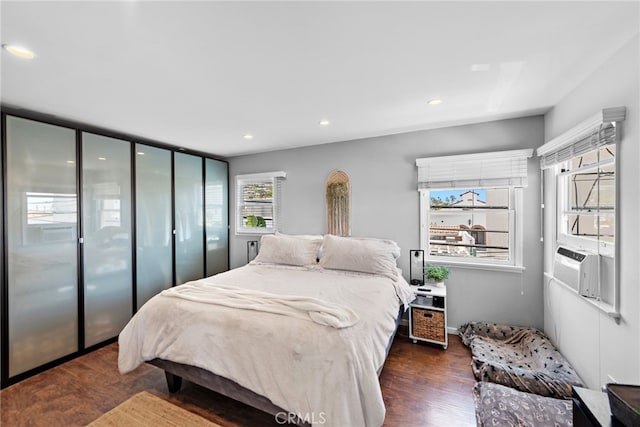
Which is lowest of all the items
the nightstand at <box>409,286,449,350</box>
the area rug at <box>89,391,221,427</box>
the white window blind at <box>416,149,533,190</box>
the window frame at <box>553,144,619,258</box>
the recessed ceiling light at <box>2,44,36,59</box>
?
the nightstand at <box>409,286,449,350</box>

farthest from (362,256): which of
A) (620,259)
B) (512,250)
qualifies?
(620,259)

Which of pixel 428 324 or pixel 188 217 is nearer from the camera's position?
pixel 428 324

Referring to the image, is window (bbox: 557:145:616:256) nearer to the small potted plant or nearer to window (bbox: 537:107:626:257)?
window (bbox: 537:107:626:257)

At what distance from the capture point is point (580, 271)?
1883mm

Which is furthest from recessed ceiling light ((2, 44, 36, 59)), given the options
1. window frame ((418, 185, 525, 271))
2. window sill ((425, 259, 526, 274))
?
window sill ((425, 259, 526, 274))

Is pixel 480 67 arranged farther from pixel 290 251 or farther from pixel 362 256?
pixel 290 251

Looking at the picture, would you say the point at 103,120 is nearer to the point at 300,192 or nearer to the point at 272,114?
the point at 272,114

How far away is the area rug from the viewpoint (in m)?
1.14

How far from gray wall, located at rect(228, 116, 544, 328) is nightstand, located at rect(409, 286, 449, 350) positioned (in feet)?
1.27

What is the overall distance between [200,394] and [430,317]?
2.25 meters

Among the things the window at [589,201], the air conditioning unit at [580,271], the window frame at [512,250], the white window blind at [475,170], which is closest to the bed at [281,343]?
the window frame at [512,250]

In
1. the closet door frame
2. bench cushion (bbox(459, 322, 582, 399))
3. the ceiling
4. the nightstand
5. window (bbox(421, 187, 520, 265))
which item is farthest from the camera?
window (bbox(421, 187, 520, 265))

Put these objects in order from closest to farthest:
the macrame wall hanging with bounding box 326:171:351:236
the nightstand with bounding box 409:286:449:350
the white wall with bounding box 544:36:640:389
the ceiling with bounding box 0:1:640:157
→ the ceiling with bounding box 0:1:640:157 < the white wall with bounding box 544:36:640:389 < the nightstand with bounding box 409:286:449:350 < the macrame wall hanging with bounding box 326:171:351:236

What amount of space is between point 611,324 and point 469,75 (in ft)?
6.19
